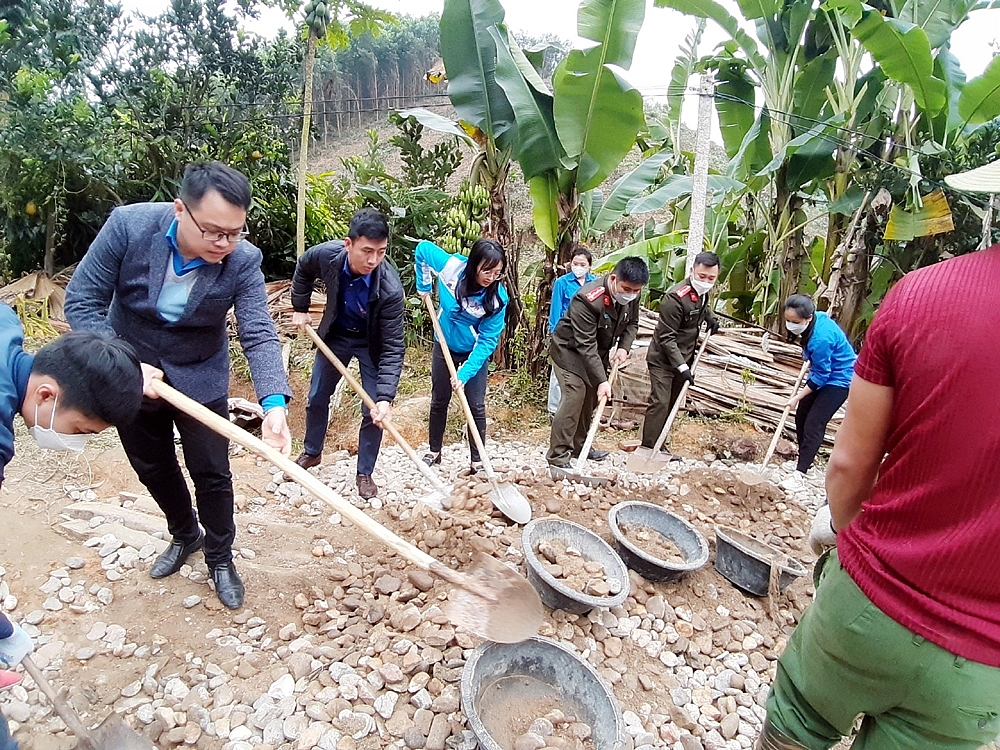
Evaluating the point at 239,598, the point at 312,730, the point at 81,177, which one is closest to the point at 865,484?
the point at 312,730

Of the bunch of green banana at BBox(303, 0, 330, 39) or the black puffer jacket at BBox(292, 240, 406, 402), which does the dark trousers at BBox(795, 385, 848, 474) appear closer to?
the black puffer jacket at BBox(292, 240, 406, 402)

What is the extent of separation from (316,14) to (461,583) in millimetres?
6278

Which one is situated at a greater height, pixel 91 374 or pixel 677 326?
pixel 91 374

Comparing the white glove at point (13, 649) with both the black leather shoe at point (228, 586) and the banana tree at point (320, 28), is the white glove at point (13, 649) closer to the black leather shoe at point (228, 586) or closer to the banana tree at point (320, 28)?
the black leather shoe at point (228, 586)

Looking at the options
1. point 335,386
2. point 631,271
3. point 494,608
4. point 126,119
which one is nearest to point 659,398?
point 631,271

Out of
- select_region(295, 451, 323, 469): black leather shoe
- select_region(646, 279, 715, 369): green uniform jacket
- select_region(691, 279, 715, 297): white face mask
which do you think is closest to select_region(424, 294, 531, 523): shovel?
select_region(295, 451, 323, 469): black leather shoe

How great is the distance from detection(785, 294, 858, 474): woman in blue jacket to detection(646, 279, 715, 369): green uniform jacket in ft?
2.29

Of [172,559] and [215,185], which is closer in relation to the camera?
[215,185]

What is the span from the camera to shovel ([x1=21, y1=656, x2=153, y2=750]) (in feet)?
6.04

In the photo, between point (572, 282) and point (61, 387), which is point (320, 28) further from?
point (61, 387)

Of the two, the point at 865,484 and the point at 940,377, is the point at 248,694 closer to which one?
the point at 865,484

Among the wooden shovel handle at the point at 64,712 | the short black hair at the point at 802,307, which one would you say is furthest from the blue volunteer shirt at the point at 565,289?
the wooden shovel handle at the point at 64,712

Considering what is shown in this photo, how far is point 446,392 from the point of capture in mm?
4230

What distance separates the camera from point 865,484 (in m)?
1.39
